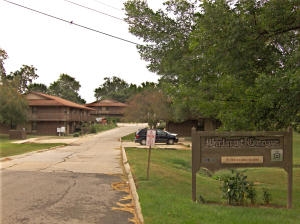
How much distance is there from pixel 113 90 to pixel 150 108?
95266 mm

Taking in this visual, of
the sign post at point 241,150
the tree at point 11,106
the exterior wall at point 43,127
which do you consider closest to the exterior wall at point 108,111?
the exterior wall at point 43,127

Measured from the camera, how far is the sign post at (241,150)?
930 centimetres

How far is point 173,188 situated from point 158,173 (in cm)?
306

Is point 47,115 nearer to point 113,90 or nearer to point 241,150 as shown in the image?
point 241,150

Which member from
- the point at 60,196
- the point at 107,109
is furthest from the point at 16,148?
the point at 107,109

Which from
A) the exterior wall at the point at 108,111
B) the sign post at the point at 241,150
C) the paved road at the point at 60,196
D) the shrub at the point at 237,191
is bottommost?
the paved road at the point at 60,196

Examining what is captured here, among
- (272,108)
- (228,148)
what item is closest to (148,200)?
(228,148)

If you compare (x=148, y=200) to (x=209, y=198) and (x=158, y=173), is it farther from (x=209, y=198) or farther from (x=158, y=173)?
(x=158, y=173)

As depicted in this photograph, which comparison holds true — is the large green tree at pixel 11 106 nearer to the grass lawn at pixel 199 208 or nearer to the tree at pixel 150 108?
the tree at pixel 150 108

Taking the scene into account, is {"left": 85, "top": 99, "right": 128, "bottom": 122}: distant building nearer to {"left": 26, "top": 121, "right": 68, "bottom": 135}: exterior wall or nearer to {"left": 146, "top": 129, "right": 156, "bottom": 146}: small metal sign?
{"left": 26, "top": 121, "right": 68, "bottom": 135}: exterior wall

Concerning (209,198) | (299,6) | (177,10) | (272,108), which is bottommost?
(209,198)

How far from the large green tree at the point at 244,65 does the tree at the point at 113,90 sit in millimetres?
123677

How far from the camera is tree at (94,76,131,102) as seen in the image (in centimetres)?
13538

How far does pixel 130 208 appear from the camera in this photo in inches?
339
